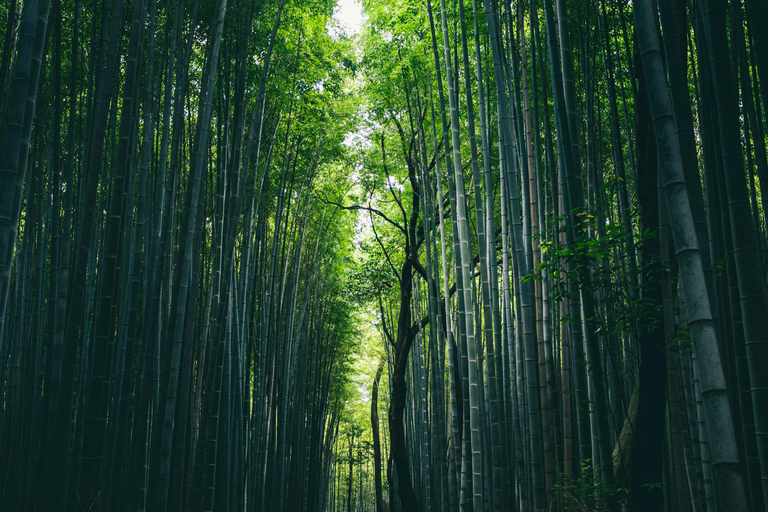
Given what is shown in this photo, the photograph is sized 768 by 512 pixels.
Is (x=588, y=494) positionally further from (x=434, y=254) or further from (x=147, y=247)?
(x=147, y=247)

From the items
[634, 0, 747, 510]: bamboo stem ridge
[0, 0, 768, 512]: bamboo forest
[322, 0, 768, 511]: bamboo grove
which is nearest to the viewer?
[634, 0, 747, 510]: bamboo stem ridge

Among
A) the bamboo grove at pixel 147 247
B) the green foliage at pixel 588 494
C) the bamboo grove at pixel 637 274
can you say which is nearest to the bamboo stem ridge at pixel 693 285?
the bamboo grove at pixel 637 274

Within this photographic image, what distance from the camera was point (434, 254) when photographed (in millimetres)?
5789

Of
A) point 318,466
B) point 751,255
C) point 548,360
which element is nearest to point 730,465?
point 751,255

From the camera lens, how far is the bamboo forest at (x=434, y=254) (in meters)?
1.85

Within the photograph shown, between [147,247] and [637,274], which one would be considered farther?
[147,247]

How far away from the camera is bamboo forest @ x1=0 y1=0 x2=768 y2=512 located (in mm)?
1854

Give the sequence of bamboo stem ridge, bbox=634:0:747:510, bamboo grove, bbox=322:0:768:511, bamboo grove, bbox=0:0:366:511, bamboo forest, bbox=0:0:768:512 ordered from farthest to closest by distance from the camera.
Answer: bamboo grove, bbox=0:0:366:511 → bamboo forest, bbox=0:0:768:512 → bamboo grove, bbox=322:0:768:511 → bamboo stem ridge, bbox=634:0:747:510

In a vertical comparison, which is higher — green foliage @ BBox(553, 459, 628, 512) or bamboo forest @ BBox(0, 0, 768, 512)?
bamboo forest @ BBox(0, 0, 768, 512)

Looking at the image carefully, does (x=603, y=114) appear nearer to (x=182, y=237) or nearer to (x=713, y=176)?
(x=713, y=176)

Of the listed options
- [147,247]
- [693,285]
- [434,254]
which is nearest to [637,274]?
[693,285]

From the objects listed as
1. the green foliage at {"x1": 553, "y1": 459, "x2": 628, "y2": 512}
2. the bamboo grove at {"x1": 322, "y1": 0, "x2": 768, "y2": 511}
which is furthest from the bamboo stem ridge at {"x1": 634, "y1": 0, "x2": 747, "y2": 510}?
the green foliage at {"x1": 553, "y1": 459, "x2": 628, "y2": 512}

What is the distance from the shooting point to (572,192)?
265cm

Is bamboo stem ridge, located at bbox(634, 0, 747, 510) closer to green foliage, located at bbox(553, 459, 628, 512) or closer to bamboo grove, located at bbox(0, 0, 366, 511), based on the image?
green foliage, located at bbox(553, 459, 628, 512)
